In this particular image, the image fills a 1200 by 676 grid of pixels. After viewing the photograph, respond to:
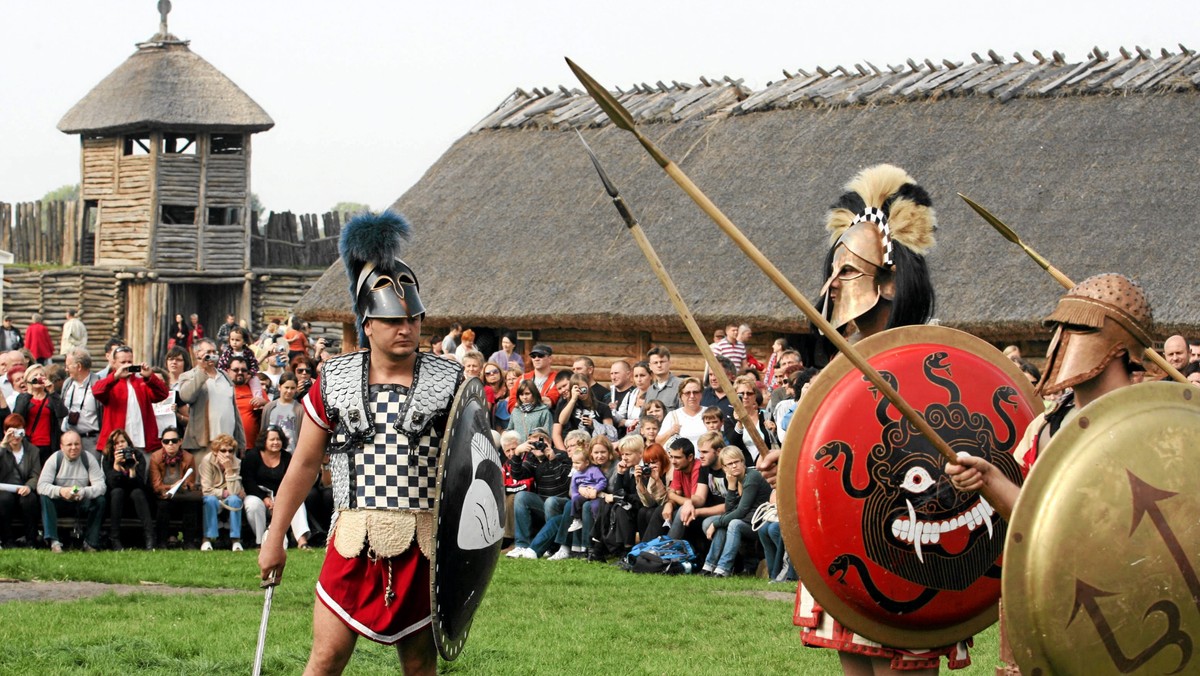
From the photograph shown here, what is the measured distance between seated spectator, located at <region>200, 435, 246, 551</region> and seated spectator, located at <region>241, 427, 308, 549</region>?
8cm

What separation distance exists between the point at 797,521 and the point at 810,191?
15.3 metres

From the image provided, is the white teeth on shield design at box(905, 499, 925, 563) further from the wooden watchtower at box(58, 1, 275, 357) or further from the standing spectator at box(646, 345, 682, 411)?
the wooden watchtower at box(58, 1, 275, 357)

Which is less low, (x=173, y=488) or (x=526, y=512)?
(x=173, y=488)

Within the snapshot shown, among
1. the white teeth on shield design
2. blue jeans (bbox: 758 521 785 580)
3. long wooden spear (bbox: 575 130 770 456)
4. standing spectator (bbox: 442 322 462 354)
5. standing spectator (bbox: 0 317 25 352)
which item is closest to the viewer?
the white teeth on shield design

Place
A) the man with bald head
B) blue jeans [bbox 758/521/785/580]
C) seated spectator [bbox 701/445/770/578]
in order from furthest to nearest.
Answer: seated spectator [bbox 701/445/770/578]
blue jeans [bbox 758/521/785/580]
the man with bald head

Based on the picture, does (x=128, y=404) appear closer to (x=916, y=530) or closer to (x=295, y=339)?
(x=295, y=339)

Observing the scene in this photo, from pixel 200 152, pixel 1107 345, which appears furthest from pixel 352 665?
pixel 200 152

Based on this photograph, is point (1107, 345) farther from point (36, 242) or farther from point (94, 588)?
point (36, 242)

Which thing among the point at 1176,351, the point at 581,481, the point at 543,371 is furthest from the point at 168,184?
the point at 1176,351

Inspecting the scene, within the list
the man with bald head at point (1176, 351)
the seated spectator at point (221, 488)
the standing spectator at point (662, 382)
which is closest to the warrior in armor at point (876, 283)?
the man with bald head at point (1176, 351)

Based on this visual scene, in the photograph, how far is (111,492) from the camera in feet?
38.5

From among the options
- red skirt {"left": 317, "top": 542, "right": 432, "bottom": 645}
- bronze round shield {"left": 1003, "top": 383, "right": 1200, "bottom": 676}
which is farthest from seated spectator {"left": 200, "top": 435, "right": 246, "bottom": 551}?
bronze round shield {"left": 1003, "top": 383, "right": 1200, "bottom": 676}

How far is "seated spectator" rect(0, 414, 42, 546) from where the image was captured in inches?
456

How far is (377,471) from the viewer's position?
488 centimetres
